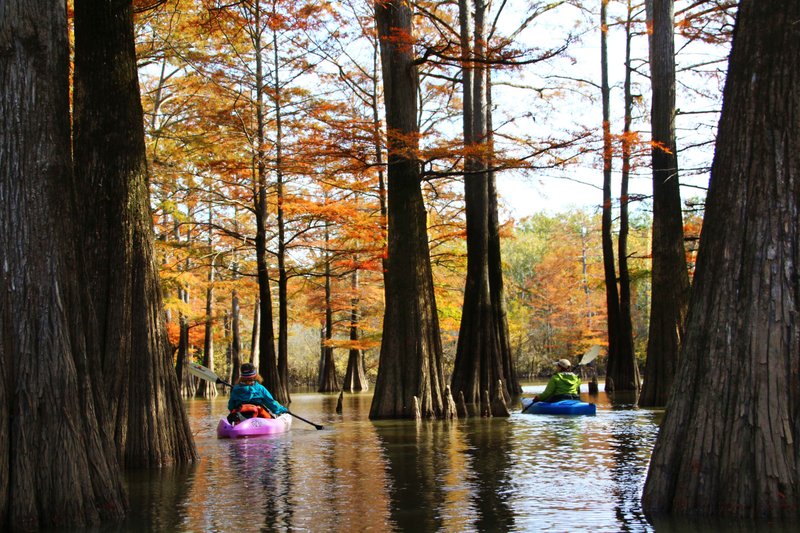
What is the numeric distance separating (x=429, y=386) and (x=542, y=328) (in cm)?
3775

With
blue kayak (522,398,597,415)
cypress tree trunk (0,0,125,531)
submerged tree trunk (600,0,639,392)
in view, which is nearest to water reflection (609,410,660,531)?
blue kayak (522,398,597,415)

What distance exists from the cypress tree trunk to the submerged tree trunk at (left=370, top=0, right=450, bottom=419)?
880 centimetres

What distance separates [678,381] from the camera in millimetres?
6090

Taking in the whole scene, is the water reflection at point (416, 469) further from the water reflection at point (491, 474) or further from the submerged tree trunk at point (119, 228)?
the submerged tree trunk at point (119, 228)

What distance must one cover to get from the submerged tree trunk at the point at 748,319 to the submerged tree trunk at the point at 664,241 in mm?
9465

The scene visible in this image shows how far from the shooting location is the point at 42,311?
20.0ft

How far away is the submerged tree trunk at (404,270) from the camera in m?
15.3

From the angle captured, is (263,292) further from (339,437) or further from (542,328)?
(542,328)

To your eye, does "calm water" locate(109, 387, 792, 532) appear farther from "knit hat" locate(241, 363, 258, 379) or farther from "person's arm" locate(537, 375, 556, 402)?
"person's arm" locate(537, 375, 556, 402)

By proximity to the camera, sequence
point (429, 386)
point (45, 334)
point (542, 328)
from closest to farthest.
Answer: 1. point (45, 334)
2. point (429, 386)
3. point (542, 328)

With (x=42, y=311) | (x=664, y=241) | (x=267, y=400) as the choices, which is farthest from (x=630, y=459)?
(x=664, y=241)

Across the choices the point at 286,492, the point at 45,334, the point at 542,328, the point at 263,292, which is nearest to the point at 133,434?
the point at 286,492

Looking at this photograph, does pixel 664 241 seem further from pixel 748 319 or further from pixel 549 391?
pixel 748 319

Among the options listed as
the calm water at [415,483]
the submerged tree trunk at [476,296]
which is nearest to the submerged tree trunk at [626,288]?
the submerged tree trunk at [476,296]
